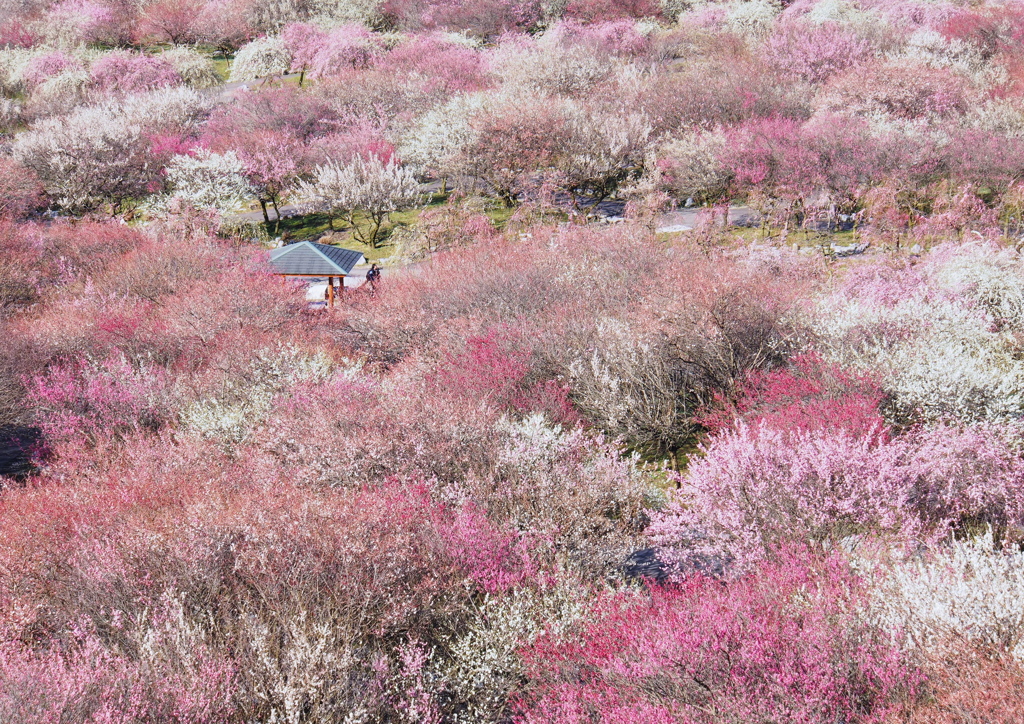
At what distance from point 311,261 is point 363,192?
24.6ft

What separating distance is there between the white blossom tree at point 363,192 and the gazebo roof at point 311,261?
6.35 m

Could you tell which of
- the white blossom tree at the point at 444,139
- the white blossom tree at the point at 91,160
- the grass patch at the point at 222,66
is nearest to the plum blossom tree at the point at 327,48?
the grass patch at the point at 222,66

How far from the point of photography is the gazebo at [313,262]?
21.9m

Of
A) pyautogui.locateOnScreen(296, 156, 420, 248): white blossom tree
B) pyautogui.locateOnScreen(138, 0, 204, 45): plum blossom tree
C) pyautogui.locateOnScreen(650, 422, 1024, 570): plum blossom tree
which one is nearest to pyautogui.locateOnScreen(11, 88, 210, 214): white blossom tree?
pyautogui.locateOnScreen(296, 156, 420, 248): white blossom tree

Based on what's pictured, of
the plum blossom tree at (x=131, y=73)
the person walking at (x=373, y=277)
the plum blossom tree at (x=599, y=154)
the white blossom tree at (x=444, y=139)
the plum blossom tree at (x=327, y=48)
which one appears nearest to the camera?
the person walking at (x=373, y=277)

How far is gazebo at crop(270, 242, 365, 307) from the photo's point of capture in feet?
71.9

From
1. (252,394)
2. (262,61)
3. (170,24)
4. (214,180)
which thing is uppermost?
(170,24)

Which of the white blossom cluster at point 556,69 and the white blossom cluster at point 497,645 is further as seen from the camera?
the white blossom cluster at point 556,69

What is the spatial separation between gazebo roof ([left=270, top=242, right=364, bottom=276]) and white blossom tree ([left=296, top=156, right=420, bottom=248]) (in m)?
6.35

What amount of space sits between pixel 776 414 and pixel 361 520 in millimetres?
7287

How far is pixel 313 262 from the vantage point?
22.2m

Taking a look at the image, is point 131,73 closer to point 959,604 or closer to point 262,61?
point 262,61

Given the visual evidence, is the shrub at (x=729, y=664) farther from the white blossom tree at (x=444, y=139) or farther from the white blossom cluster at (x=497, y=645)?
the white blossom tree at (x=444, y=139)

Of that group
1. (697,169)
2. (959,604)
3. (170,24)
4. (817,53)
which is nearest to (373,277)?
(697,169)
